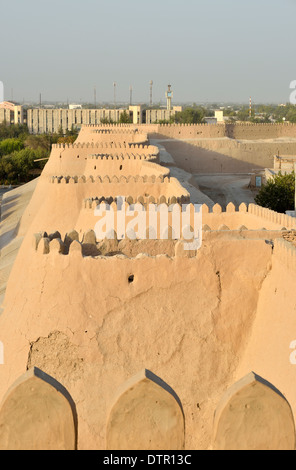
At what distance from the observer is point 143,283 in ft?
22.0

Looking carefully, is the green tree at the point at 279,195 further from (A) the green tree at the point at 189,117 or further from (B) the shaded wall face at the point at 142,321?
(A) the green tree at the point at 189,117

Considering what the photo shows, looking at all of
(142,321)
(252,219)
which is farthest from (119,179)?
(142,321)

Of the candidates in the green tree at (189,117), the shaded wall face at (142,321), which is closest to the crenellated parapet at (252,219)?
the shaded wall face at (142,321)

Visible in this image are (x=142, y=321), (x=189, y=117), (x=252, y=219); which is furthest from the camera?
(x=189, y=117)

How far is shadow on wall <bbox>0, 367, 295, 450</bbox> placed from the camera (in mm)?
2898

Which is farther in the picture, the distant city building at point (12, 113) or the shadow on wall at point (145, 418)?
the distant city building at point (12, 113)

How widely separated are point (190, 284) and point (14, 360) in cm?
178

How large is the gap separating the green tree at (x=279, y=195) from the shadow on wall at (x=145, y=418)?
62.5 feet

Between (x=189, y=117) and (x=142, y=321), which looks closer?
(x=142, y=321)

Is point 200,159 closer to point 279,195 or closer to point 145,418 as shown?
point 279,195

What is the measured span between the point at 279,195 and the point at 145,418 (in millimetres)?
19539

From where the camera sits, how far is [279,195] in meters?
22.0

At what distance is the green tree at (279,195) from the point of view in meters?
21.8

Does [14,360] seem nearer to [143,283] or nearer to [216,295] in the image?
[143,283]
